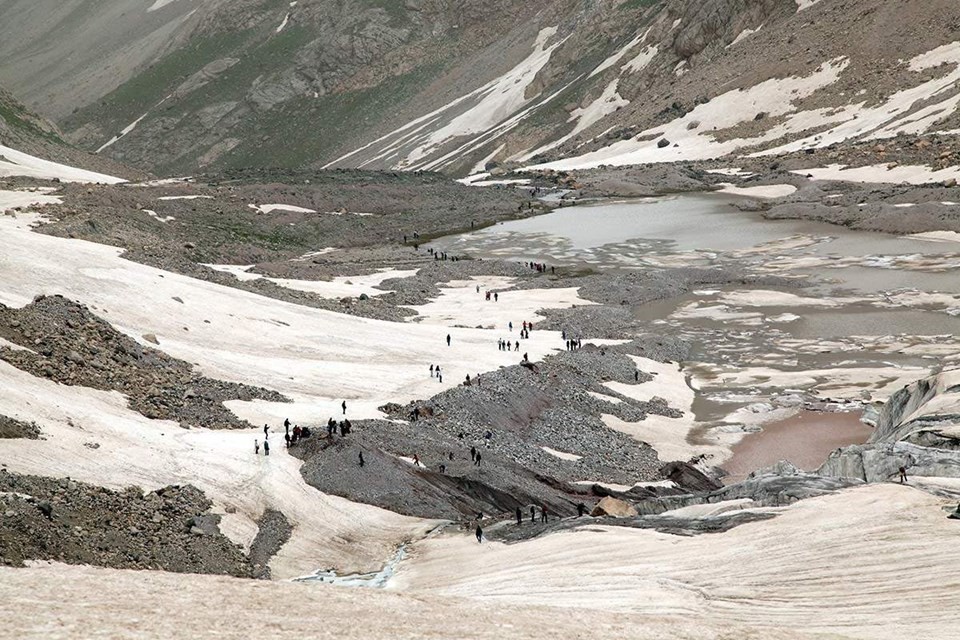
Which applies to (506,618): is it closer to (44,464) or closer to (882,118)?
(44,464)

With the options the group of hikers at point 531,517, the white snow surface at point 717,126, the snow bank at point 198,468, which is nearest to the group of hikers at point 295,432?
the snow bank at point 198,468

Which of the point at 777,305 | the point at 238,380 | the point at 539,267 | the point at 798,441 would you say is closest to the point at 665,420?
the point at 798,441

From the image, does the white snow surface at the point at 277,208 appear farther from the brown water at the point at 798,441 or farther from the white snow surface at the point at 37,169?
the brown water at the point at 798,441

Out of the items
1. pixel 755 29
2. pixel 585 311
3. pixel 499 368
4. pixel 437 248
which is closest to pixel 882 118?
pixel 755 29

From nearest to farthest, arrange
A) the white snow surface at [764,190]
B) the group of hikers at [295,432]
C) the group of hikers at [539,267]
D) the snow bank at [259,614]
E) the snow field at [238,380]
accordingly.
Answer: the snow bank at [259,614] < the snow field at [238,380] < the group of hikers at [295,432] < the group of hikers at [539,267] < the white snow surface at [764,190]

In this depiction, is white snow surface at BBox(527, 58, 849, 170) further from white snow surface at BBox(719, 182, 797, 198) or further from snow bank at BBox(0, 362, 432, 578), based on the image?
snow bank at BBox(0, 362, 432, 578)
